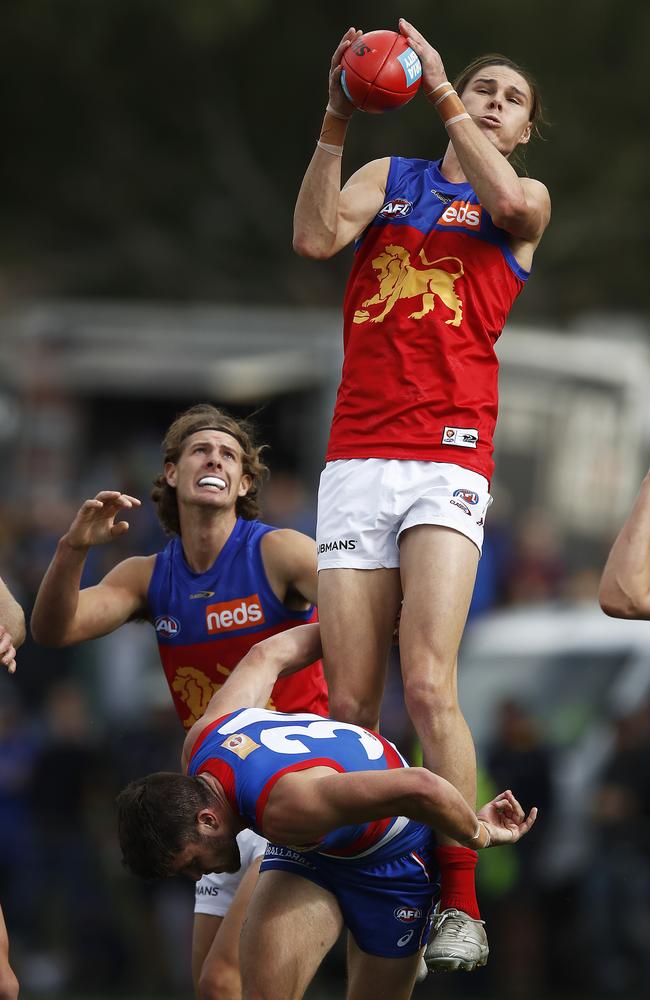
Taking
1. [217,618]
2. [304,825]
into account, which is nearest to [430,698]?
[304,825]

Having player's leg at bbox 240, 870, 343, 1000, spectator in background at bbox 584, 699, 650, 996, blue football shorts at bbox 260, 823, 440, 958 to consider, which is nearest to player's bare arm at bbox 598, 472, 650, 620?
blue football shorts at bbox 260, 823, 440, 958

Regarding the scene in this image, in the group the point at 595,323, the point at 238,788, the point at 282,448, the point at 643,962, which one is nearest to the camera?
the point at 238,788

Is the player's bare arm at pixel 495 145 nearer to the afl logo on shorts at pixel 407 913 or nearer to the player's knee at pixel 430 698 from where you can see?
the player's knee at pixel 430 698

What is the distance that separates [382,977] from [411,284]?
2693 millimetres

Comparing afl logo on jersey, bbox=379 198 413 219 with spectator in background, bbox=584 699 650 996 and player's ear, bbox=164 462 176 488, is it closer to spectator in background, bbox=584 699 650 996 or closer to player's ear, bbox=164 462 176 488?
player's ear, bbox=164 462 176 488

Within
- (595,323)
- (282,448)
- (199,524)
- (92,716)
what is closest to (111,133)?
(595,323)

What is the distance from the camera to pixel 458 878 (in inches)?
249

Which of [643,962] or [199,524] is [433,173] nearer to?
[199,524]

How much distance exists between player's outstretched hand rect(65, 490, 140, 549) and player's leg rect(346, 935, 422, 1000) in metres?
1.96

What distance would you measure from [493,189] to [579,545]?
12577 millimetres

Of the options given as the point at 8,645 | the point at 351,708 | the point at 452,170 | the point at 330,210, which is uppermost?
the point at 452,170

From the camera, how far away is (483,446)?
655cm

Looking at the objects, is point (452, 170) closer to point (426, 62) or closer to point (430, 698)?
point (426, 62)

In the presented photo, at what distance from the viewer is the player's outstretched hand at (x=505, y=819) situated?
6.18 m
